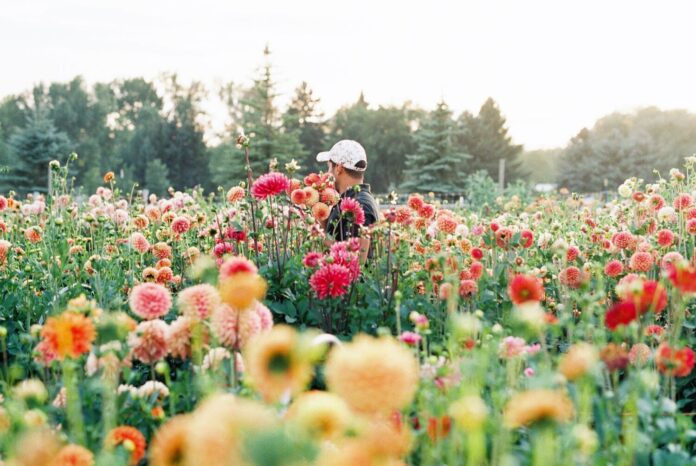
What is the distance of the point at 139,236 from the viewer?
393 cm

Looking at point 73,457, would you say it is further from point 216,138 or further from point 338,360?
point 216,138

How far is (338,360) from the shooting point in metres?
1.12

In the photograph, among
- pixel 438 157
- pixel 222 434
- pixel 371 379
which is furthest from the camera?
pixel 438 157

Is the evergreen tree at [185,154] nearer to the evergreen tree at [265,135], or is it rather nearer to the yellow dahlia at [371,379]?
the evergreen tree at [265,135]

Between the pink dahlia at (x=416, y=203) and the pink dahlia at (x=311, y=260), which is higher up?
the pink dahlia at (x=416, y=203)

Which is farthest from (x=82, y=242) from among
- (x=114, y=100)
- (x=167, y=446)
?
(x=114, y=100)

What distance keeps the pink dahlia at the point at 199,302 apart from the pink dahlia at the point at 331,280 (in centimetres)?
94

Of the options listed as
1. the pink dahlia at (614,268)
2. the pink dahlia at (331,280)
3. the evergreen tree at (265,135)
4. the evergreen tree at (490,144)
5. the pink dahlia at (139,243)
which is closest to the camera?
the pink dahlia at (331,280)

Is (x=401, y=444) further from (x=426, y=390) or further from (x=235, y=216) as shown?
(x=235, y=216)

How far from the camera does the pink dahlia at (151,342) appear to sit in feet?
6.03

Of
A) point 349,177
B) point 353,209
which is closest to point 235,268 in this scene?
point 353,209

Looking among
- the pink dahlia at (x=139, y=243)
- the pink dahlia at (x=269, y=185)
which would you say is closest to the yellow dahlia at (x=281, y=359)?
the pink dahlia at (x=269, y=185)

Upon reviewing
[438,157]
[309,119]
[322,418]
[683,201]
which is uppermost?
[309,119]

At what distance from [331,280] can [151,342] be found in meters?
0.96
